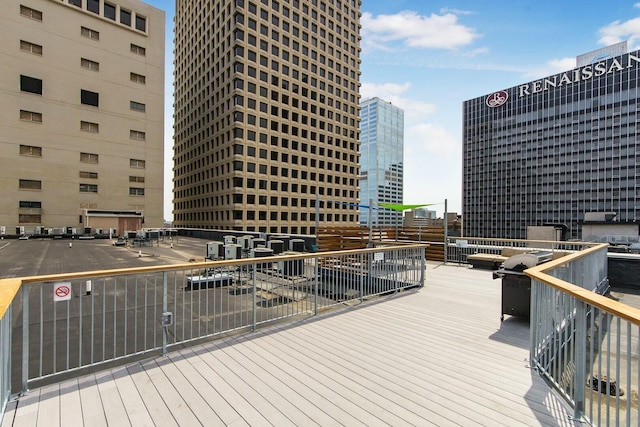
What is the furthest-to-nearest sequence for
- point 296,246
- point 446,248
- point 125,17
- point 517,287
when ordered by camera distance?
point 125,17 → point 296,246 → point 446,248 → point 517,287

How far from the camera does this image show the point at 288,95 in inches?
2213

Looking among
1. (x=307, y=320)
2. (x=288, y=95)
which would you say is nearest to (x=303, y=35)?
(x=288, y=95)

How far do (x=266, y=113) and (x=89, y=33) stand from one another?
26736 mm

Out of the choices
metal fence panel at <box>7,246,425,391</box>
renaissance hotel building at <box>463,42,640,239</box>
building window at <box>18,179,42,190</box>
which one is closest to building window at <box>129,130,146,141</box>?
building window at <box>18,179,42,190</box>

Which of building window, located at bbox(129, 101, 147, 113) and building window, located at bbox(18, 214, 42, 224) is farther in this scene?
building window, located at bbox(129, 101, 147, 113)

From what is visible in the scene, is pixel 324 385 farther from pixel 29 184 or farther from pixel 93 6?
pixel 93 6

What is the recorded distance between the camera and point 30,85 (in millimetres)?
39562

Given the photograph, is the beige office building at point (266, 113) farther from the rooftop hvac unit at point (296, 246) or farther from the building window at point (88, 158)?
the rooftop hvac unit at point (296, 246)

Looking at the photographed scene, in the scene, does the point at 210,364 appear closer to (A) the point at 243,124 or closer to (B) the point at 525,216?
(A) the point at 243,124

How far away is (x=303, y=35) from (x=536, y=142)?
83656mm

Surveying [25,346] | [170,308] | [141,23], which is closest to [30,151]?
[141,23]

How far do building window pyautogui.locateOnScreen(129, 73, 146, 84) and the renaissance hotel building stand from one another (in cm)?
10373

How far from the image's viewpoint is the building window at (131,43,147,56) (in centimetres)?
4734

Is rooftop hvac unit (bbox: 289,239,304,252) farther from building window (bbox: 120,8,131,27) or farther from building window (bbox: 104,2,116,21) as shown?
building window (bbox: 104,2,116,21)
